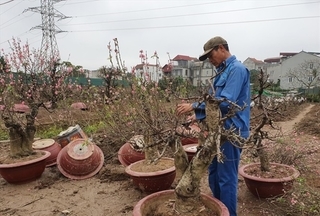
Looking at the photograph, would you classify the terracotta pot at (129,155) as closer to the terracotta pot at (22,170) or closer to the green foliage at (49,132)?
the terracotta pot at (22,170)

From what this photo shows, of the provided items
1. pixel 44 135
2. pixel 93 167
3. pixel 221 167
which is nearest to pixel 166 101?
pixel 93 167

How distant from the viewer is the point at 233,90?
2398 millimetres

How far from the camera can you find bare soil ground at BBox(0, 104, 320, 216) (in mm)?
3359

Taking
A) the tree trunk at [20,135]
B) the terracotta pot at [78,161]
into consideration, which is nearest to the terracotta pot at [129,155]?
the terracotta pot at [78,161]

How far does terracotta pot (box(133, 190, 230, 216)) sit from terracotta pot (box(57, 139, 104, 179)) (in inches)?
83.7

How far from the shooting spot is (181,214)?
2299mm

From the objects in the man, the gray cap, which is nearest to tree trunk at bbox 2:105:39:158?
the man

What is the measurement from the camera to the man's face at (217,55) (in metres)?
2.60

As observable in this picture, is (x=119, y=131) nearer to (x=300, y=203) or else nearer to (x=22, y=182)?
(x=22, y=182)

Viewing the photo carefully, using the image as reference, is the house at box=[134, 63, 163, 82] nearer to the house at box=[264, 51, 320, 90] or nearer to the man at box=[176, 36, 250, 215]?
the man at box=[176, 36, 250, 215]

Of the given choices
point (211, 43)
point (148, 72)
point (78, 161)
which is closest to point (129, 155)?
point (78, 161)

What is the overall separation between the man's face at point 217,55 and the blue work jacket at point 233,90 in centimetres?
4

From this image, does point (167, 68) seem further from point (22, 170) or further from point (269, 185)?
point (22, 170)

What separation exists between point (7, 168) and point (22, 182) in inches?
12.7
